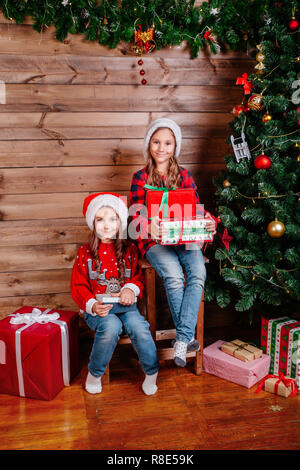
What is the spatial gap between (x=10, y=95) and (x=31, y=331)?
1.34 m

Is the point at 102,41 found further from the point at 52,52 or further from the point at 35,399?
the point at 35,399

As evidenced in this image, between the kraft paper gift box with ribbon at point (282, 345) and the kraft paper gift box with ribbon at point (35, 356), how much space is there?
1100mm

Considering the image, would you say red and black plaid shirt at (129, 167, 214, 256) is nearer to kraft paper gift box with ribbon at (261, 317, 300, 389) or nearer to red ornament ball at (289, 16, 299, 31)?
kraft paper gift box with ribbon at (261, 317, 300, 389)

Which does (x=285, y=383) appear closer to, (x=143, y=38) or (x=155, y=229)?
(x=155, y=229)

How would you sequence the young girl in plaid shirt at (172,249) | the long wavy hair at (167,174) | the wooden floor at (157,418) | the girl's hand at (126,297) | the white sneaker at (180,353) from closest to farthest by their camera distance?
the wooden floor at (157,418) → the white sneaker at (180,353) → the young girl in plaid shirt at (172,249) → the girl's hand at (126,297) → the long wavy hair at (167,174)

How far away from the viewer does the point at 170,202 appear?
7.35 ft

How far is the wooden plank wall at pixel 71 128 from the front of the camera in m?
2.45

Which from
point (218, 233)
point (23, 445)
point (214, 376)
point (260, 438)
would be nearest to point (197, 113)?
point (218, 233)

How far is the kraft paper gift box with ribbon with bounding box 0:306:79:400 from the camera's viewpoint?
211 centimetres

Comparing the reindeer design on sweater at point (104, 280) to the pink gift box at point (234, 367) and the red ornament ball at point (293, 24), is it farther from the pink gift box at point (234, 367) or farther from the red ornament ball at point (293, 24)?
the red ornament ball at point (293, 24)

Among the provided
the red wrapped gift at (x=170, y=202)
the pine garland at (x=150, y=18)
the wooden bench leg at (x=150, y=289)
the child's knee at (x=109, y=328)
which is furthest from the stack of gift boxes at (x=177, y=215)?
the pine garland at (x=150, y=18)

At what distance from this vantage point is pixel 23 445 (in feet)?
5.91

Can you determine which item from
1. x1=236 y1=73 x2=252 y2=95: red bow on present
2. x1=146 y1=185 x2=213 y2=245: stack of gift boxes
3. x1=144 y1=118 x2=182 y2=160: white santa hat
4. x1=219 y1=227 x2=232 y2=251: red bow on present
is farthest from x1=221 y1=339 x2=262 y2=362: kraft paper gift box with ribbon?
x1=236 y1=73 x2=252 y2=95: red bow on present

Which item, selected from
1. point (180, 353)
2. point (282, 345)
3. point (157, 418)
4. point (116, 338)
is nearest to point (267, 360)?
point (282, 345)
